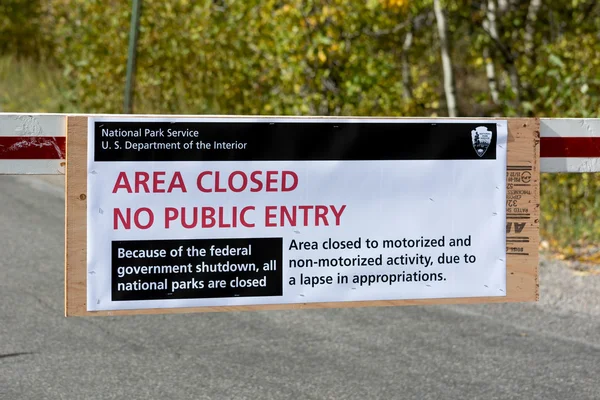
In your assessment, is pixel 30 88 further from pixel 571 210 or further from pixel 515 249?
pixel 515 249

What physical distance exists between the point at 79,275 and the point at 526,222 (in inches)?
78.1

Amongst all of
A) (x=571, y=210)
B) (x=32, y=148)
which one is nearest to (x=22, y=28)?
(x=571, y=210)

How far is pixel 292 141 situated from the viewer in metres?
4.70

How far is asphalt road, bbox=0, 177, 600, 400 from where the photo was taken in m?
5.87

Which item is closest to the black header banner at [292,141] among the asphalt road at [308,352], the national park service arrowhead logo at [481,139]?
the national park service arrowhead logo at [481,139]

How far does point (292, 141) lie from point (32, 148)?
1078 mm

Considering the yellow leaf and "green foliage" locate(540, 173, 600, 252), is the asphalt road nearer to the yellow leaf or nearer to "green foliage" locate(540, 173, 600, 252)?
"green foliage" locate(540, 173, 600, 252)

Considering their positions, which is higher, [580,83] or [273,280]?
[580,83]

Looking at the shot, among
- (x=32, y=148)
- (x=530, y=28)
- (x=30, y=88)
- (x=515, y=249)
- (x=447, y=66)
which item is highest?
(x=530, y=28)

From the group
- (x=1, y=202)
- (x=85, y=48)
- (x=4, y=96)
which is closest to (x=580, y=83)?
(x=1, y=202)

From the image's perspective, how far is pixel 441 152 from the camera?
484 cm

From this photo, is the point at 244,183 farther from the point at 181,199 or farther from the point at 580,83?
the point at 580,83

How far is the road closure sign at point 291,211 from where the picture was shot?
460 cm

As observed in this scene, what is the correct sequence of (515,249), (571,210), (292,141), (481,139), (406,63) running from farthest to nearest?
(406,63)
(571,210)
(515,249)
(481,139)
(292,141)
